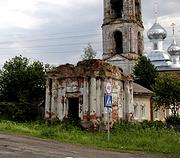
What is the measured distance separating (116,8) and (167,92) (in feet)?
Answer: 63.3

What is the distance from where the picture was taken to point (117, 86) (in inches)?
1296

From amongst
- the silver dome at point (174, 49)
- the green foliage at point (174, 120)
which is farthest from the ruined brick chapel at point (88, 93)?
the silver dome at point (174, 49)

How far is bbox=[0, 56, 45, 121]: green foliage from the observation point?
135 feet

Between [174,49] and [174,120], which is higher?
[174,49]

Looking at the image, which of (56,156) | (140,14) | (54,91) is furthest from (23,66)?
(56,156)

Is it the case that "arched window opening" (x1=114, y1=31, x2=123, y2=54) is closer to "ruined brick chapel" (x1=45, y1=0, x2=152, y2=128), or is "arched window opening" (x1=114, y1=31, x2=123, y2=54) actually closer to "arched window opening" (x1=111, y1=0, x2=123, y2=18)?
"arched window opening" (x1=111, y1=0, x2=123, y2=18)

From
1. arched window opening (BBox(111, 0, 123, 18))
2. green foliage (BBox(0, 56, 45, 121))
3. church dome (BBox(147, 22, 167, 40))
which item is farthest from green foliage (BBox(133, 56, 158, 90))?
church dome (BBox(147, 22, 167, 40))

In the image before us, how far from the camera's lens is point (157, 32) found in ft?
260

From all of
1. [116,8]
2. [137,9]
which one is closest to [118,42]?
[116,8]

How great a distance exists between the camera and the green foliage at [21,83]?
135ft

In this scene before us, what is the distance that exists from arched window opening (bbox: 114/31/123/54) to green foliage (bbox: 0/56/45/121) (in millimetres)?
15943

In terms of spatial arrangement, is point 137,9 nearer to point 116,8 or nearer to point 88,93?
point 116,8

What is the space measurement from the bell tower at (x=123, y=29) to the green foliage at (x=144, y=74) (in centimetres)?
233

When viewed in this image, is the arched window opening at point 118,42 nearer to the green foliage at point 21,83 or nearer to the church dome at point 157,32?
the green foliage at point 21,83
